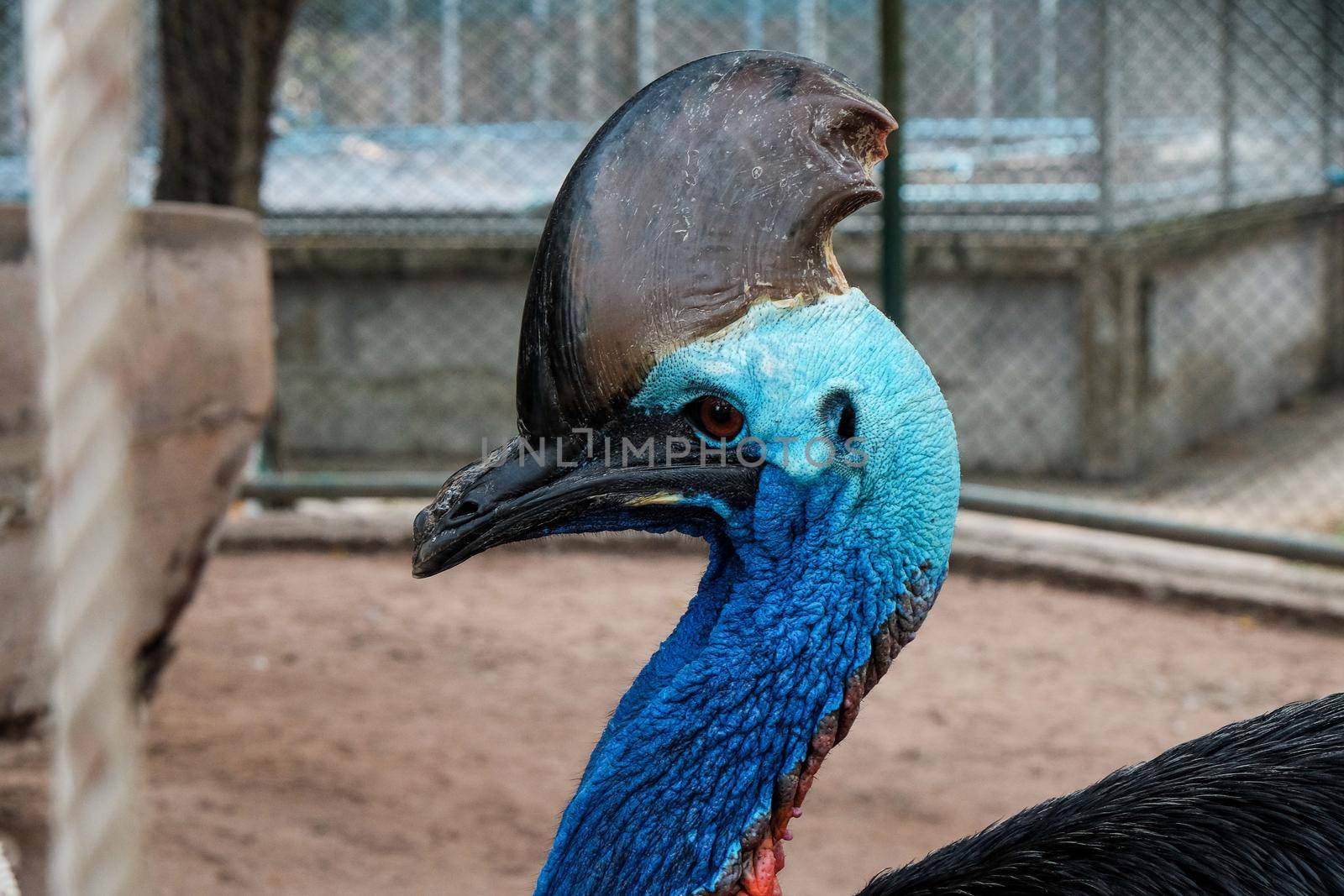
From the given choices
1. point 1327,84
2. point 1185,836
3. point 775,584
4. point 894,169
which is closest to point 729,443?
point 775,584

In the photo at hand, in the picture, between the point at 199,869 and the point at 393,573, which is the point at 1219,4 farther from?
the point at 199,869

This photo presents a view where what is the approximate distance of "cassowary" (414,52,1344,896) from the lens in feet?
4.57

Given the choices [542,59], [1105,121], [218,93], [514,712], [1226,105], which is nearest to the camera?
[514,712]

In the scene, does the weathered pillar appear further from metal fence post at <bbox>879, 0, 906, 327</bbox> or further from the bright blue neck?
the bright blue neck

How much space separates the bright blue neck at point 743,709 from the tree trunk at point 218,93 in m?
4.11

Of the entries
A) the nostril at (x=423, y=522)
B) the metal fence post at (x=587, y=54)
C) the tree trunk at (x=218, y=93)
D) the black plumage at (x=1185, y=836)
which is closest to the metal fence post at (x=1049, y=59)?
the metal fence post at (x=587, y=54)

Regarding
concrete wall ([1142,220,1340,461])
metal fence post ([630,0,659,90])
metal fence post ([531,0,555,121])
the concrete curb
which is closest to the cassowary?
the concrete curb

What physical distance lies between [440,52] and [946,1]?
2.42 m

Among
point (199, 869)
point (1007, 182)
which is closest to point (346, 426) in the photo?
point (1007, 182)

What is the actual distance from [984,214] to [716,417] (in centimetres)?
537

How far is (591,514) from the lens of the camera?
1.48m

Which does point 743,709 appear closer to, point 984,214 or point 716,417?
point 716,417

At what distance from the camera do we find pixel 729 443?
1453 millimetres

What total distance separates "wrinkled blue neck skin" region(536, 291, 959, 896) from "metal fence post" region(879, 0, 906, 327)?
10.6 feet
